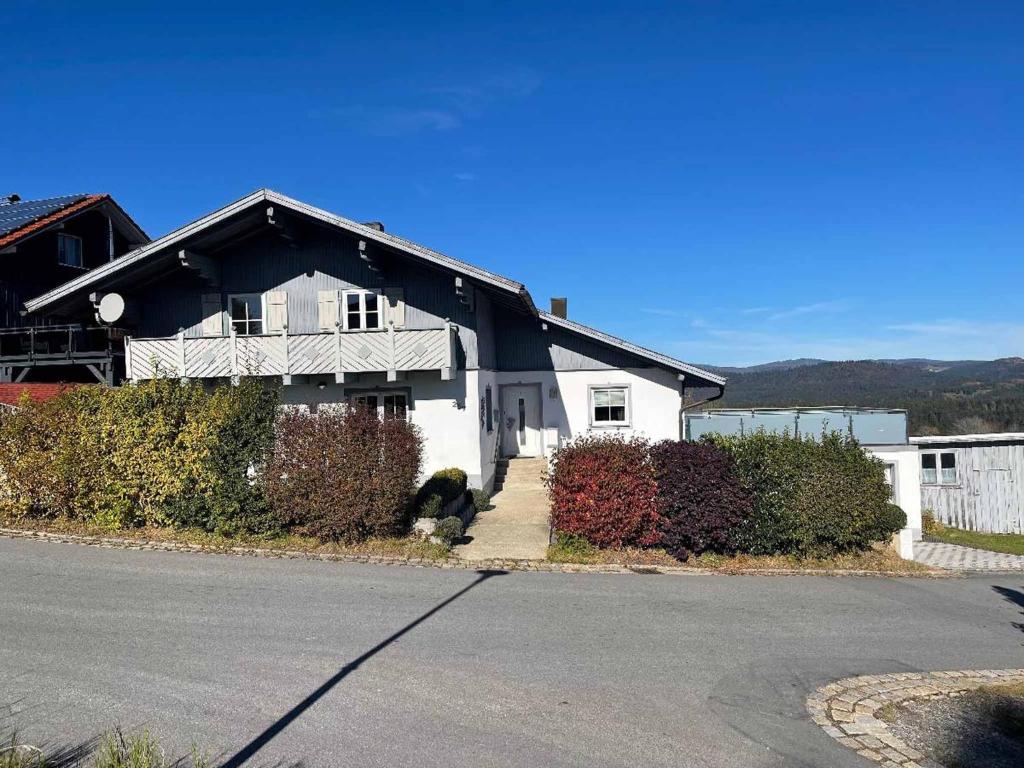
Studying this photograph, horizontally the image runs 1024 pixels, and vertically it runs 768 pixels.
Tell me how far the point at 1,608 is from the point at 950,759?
10.8 metres

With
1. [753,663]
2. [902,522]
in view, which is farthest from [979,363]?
[753,663]

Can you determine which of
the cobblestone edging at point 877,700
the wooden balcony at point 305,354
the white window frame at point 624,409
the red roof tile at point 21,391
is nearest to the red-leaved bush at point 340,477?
the wooden balcony at point 305,354

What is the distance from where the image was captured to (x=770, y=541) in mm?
13875

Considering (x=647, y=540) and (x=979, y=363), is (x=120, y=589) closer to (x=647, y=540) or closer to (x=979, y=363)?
(x=647, y=540)

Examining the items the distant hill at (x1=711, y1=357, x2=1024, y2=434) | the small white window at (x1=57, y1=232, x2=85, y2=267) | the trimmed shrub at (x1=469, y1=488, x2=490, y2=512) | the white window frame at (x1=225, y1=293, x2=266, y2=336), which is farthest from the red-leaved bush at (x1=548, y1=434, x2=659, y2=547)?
the distant hill at (x1=711, y1=357, x2=1024, y2=434)

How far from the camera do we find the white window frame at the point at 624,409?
898 inches

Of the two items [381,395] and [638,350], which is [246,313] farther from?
[638,350]

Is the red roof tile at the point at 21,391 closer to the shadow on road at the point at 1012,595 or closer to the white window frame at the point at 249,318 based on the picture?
the white window frame at the point at 249,318

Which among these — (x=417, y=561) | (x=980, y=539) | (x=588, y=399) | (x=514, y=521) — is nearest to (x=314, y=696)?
(x=417, y=561)

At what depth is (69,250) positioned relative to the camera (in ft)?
87.7

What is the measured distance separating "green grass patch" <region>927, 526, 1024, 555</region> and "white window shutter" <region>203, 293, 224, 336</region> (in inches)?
920

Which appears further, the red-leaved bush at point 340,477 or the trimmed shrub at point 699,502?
the trimmed shrub at point 699,502

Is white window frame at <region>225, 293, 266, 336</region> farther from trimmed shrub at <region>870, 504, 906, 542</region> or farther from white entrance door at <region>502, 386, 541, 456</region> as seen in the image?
trimmed shrub at <region>870, 504, 906, 542</region>

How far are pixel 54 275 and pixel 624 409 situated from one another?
20.4 metres
